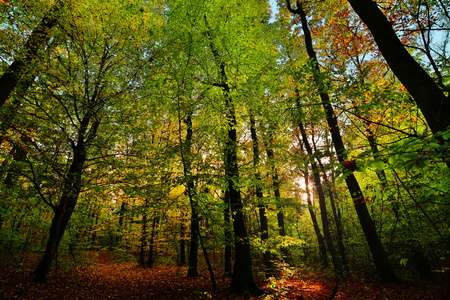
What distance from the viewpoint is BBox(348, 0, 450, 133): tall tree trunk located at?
2277 mm

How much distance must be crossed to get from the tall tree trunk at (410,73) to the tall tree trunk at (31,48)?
6440 mm

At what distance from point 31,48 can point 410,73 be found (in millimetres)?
7814

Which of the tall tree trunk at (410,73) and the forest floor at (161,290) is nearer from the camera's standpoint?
the tall tree trunk at (410,73)

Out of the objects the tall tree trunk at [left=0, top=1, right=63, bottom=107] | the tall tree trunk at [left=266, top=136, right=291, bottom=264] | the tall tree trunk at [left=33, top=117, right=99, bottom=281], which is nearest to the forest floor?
the tall tree trunk at [left=33, top=117, right=99, bottom=281]

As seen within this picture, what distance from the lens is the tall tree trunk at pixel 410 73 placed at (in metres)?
2.28

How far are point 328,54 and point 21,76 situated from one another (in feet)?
40.6

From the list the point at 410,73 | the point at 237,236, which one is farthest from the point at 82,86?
the point at 410,73

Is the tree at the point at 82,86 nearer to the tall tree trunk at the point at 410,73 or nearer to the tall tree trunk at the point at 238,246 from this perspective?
the tall tree trunk at the point at 238,246

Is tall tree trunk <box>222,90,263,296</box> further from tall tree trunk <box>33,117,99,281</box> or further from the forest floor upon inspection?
tall tree trunk <box>33,117,99,281</box>

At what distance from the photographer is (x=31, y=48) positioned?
5043mm

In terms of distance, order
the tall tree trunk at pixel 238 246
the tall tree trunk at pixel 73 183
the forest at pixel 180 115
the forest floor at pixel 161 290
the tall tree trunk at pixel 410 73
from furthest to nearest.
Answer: the tall tree trunk at pixel 238 246, the forest floor at pixel 161 290, the tall tree trunk at pixel 73 183, the forest at pixel 180 115, the tall tree trunk at pixel 410 73

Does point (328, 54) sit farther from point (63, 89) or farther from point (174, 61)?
point (63, 89)

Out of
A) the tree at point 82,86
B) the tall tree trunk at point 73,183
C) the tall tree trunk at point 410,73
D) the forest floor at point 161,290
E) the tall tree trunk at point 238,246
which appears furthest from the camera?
the tall tree trunk at point 238,246

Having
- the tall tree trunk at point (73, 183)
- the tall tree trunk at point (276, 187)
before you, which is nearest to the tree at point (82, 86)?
the tall tree trunk at point (73, 183)
